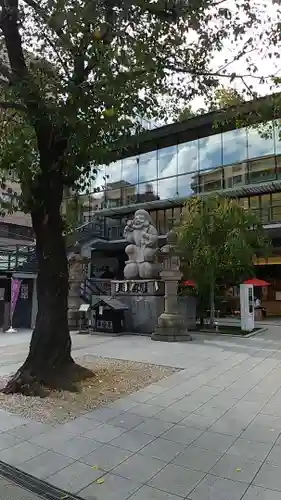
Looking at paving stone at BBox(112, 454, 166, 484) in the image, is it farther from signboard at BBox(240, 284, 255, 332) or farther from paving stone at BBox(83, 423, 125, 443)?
signboard at BBox(240, 284, 255, 332)

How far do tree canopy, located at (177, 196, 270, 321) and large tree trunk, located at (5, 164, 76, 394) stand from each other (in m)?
7.37

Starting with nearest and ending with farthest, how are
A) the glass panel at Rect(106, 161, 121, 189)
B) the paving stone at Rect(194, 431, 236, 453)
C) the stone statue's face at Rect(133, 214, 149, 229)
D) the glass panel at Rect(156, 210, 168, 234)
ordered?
the paving stone at Rect(194, 431, 236, 453) → the stone statue's face at Rect(133, 214, 149, 229) → the glass panel at Rect(156, 210, 168, 234) → the glass panel at Rect(106, 161, 121, 189)

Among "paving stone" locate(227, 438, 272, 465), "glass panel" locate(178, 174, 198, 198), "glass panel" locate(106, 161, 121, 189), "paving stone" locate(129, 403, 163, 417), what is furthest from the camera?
"glass panel" locate(106, 161, 121, 189)

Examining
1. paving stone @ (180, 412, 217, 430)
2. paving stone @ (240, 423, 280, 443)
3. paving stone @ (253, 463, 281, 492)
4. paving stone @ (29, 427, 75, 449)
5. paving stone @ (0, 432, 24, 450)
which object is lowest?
paving stone @ (0, 432, 24, 450)

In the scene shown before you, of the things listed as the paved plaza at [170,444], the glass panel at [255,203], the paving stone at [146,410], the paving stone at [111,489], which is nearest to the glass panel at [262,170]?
the glass panel at [255,203]

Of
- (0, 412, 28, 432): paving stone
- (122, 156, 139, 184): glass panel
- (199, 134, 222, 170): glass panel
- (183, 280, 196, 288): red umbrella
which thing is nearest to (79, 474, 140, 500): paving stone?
(0, 412, 28, 432): paving stone

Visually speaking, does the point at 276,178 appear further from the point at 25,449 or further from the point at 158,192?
the point at 25,449

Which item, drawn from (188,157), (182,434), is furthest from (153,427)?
(188,157)

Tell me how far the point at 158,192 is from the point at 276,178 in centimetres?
708

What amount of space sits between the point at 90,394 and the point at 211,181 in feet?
57.7

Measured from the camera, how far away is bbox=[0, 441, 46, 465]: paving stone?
3.67m

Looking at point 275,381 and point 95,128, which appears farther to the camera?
point 275,381

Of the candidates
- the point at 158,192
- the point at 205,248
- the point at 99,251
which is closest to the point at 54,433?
the point at 205,248

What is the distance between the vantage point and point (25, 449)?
390 centimetres
